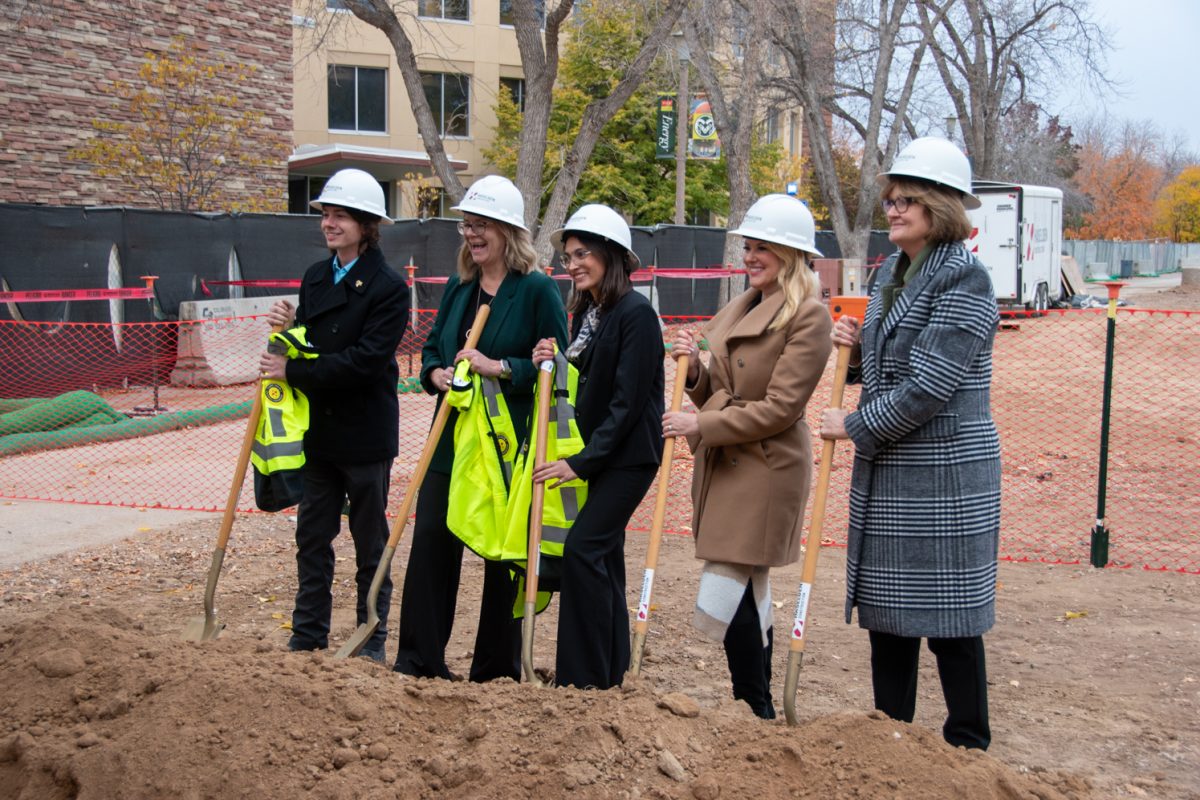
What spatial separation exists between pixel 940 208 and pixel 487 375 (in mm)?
1744

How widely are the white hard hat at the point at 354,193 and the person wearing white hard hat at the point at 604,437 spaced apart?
99cm

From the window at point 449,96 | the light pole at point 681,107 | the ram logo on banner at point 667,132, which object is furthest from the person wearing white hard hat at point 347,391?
the window at point 449,96

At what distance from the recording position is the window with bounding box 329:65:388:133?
109 feet

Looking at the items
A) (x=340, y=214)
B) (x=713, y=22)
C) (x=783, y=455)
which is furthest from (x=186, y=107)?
(x=783, y=455)

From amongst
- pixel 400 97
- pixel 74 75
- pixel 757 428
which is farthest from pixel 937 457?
pixel 400 97

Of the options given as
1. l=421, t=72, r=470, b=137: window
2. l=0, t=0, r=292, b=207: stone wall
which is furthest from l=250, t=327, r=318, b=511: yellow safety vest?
l=421, t=72, r=470, b=137: window

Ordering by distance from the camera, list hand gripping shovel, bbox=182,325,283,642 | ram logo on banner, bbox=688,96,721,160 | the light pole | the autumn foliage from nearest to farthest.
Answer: hand gripping shovel, bbox=182,325,283,642
the autumn foliage
the light pole
ram logo on banner, bbox=688,96,721,160

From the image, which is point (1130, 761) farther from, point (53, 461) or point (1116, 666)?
point (53, 461)

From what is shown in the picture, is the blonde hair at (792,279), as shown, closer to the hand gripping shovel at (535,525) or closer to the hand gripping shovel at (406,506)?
the hand gripping shovel at (535,525)

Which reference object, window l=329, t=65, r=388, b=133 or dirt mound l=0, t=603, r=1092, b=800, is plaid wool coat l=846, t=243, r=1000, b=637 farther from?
window l=329, t=65, r=388, b=133

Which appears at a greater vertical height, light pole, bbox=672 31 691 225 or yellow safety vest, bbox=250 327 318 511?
light pole, bbox=672 31 691 225

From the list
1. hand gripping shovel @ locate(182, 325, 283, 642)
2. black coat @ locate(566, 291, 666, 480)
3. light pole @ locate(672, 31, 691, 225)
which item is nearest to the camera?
black coat @ locate(566, 291, 666, 480)

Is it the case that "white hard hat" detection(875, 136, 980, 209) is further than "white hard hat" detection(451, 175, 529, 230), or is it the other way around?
"white hard hat" detection(451, 175, 529, 230)

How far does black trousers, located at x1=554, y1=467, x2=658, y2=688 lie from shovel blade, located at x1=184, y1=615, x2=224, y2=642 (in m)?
1.46
